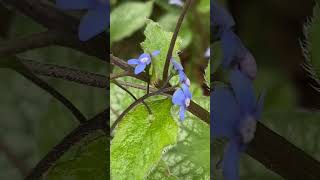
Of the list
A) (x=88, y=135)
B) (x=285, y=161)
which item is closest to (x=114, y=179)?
(x=88, y=135)

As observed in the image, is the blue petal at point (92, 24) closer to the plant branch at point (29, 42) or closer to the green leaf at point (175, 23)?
the plant branch at point (29, 42)

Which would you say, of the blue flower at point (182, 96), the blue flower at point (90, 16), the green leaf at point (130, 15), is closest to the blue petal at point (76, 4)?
the blue flower at point (90, 16)

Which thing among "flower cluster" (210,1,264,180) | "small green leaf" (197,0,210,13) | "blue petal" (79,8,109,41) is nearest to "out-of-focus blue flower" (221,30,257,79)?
"flower cluster" (210,1,264,180)

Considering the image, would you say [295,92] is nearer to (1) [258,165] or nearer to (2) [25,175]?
(1) [258,165]

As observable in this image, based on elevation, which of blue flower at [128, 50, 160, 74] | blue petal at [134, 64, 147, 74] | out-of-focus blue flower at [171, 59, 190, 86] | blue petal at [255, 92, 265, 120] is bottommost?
blue petal at [255, 92, 265, 120]

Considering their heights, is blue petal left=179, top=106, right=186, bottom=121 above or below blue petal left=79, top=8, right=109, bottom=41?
below

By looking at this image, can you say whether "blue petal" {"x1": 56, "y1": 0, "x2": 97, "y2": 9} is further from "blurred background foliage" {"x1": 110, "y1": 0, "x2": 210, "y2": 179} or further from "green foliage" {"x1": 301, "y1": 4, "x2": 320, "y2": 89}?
"green foliage" {"x1": 301, "y1": 4, "x2": 320, "y2": 89}

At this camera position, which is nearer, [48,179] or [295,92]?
[48,179]

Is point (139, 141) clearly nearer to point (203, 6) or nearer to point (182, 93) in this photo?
point (182, 93)
